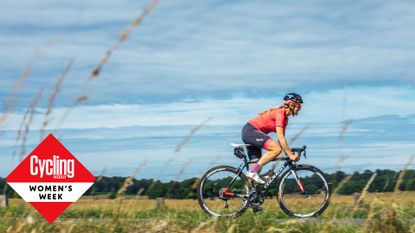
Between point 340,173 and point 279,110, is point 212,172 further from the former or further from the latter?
point 340,173

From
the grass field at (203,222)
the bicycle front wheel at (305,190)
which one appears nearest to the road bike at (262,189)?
the bicycle front wheel at (305,190)

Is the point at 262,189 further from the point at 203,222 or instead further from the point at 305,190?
the point at 203,222

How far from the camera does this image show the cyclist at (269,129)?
10.7 meters

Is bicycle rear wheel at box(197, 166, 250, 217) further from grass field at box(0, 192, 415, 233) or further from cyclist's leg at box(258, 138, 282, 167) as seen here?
grass field at box(0, 192, 415, 233)

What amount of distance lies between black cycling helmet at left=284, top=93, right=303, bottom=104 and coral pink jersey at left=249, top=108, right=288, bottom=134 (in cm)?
21

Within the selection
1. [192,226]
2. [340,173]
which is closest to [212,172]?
[340,173]

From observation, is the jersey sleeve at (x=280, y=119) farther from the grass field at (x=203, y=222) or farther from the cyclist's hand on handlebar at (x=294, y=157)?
the grass field at (x=203, y=222)

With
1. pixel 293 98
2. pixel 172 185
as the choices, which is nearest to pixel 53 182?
pixel 172 185

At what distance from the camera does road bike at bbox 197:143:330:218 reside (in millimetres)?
11141

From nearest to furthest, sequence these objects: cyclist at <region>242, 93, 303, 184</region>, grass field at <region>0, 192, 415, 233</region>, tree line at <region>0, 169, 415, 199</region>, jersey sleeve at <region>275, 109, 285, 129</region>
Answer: grass field at <region>0, 192, 415, 233</region>
tree line at <region>0, 169, 415, 199</region>
jersey sleeve at <region>275, 109, 285, 129</region>
cyclist at <region>242, 93, 303, 184</region>

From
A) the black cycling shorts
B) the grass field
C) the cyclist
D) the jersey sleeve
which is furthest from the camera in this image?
the black cycling shorts

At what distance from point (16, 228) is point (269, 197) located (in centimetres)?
528

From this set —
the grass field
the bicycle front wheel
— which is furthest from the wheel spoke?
the grass field

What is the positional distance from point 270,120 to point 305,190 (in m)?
1.44
